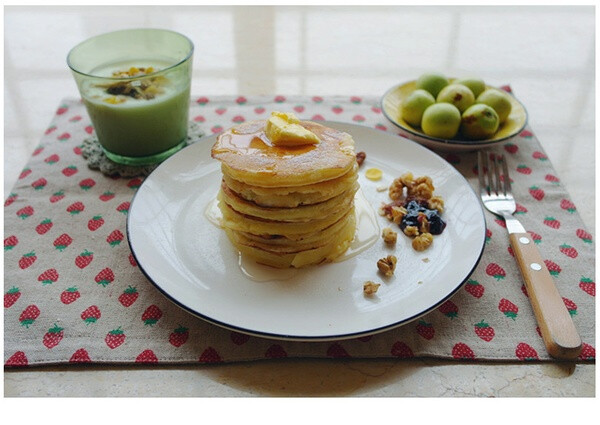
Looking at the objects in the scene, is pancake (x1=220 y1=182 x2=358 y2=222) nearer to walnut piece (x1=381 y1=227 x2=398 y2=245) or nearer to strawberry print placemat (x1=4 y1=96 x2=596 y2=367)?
walnut piece (x1=381 y1=227 x2=398 y2=245)

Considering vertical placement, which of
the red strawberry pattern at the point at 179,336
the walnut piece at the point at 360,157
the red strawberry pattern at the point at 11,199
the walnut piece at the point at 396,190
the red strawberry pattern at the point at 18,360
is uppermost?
the walnut piece at the point at 360,157

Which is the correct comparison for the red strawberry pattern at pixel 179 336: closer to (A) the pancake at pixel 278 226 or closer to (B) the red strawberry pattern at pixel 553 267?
(A) the pancake at pixel 278 226

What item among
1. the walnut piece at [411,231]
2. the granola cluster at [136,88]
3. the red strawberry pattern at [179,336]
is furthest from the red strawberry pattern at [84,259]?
the walnut piece at [411,231]

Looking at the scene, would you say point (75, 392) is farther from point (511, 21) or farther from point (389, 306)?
point (511, 21)

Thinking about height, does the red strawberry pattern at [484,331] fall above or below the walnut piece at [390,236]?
below

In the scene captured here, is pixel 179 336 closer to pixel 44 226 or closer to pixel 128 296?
pixel 128 296

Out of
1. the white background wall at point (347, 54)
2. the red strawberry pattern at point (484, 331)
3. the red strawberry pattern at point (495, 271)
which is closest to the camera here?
the red strawberry pattern at point (484, 331)

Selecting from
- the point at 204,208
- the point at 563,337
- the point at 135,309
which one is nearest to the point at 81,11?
the point at 204,208
